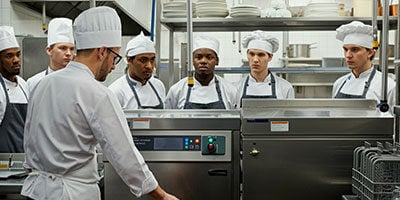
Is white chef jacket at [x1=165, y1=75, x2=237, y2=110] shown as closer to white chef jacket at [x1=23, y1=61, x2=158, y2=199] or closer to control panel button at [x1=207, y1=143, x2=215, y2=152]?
control panel button at [x1=207, y1=143, x2=215, y2=152]

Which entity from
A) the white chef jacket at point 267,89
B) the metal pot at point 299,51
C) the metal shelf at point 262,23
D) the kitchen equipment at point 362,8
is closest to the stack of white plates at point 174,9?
the metal shelf at point 262,23

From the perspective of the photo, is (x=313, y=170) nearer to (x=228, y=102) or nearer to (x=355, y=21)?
(x=228, y=102)

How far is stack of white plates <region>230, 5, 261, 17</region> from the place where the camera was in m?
3.25

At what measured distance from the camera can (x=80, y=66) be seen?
1730 millimetres

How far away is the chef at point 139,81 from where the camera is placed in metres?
3.07

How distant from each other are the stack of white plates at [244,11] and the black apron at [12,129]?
1.66 m

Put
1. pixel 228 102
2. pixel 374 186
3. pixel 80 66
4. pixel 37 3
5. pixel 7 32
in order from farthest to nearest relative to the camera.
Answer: pixel 37 3, pixel 228 102, pixel 7 32, pixel 80 66, pixel 374 186

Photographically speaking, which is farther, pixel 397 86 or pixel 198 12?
pixel 198 12

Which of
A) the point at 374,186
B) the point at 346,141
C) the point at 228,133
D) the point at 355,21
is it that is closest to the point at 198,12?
the point at 355,21

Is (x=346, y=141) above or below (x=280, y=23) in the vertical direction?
below

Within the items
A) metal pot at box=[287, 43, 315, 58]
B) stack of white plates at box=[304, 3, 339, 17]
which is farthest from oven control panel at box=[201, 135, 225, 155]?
metal pot at box=[287, 43, 315, 58]

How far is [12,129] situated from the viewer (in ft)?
9.36

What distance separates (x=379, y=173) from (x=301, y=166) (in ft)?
1.58

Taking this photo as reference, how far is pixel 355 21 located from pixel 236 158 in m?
1.74
